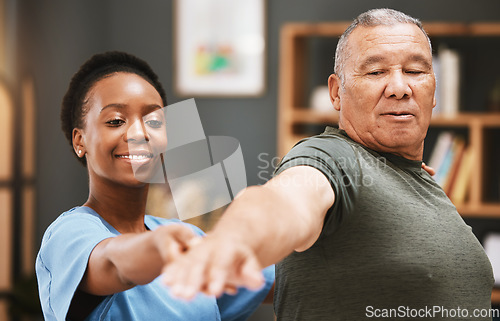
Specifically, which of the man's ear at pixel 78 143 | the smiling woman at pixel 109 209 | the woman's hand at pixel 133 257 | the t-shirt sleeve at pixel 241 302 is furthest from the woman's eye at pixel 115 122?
the t-shirt sleeve at pixel 241 302

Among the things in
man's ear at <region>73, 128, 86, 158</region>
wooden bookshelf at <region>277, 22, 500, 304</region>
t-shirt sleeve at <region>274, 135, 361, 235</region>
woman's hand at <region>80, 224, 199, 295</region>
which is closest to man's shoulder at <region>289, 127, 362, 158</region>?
t-shirt sleeve at <region>274, 135, 361, 235</region>

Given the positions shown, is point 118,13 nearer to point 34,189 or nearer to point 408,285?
point 34,189

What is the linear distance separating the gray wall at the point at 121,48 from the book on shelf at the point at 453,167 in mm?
783

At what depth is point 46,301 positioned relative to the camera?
94cm

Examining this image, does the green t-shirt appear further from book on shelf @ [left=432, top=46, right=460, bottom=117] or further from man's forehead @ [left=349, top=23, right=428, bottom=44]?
book on shelf @ [left=432, top=46, right=460, bottom=117]

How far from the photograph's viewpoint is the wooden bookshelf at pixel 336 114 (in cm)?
265

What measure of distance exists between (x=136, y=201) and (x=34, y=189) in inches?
79.5

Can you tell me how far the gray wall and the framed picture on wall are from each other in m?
0.07

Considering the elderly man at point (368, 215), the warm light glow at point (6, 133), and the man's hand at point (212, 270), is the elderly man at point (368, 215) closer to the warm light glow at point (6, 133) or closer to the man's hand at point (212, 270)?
the man's hand at point (212, 270)

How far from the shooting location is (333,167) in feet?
2.59

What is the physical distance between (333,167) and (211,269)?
364 millimetres

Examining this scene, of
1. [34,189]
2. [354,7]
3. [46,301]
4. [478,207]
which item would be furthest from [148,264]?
[354,7]

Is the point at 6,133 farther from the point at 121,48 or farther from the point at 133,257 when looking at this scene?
the point at 133,257

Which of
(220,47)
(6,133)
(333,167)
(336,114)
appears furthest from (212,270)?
(220,47)
